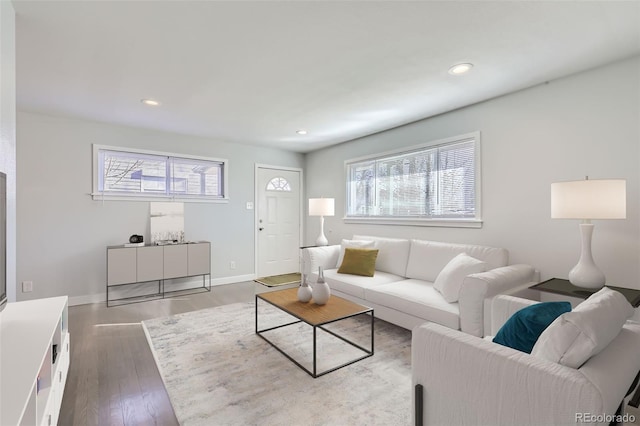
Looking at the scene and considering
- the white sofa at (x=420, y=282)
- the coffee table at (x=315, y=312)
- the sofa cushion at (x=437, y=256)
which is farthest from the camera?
the sofa cushion at (x=437, y=256)

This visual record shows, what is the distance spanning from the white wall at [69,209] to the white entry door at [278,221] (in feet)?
3.96

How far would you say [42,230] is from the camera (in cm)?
371

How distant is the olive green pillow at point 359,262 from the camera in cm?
360

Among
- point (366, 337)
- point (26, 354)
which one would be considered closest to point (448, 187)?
point (366, 337)

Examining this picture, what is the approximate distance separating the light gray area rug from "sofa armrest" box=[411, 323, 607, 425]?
568 mm

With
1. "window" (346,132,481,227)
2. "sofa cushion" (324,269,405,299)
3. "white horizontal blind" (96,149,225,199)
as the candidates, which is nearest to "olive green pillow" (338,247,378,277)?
"sofa cushion" (324,269,405,299)

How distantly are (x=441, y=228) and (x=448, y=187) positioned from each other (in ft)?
1.61

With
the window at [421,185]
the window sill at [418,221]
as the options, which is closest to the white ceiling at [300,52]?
the window at [421,185]

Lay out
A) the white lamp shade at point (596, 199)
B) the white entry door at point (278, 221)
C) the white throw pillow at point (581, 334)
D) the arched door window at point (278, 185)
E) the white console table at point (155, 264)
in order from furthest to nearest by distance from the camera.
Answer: the arched door window at point (278, 185), the white entry door at point (278, 221), the white console table at point (155, 264), the white lamp shade at point (596, 199), the white throw pillow at point (581, 334)

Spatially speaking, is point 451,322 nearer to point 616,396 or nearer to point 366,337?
point 366,337

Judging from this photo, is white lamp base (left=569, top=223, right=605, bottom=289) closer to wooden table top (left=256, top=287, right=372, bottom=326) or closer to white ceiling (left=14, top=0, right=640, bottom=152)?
white ceiling (left=14, top=0, right=640, bottom=152)

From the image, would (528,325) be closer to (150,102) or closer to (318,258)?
(318,258)

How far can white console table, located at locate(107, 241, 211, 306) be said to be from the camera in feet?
12.6

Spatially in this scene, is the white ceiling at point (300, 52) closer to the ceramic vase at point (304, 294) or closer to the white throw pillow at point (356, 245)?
the white throw pillow at point (356, 245)
